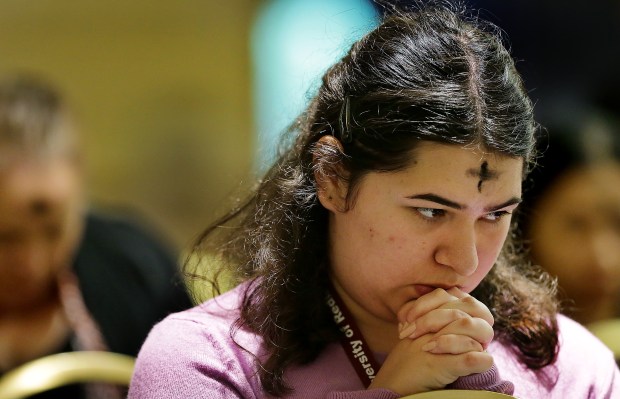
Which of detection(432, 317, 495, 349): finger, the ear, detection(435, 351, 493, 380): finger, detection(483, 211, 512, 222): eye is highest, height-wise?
the ear

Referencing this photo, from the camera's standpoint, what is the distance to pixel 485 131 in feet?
3.47

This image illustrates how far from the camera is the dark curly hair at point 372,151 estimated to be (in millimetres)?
1062

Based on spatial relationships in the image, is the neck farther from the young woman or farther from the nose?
the nose

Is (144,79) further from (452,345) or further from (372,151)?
(452,345)

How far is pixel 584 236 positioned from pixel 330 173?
4.24 feet

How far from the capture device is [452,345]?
3.38ft

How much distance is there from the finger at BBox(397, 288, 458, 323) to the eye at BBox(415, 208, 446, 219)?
8 centimetres

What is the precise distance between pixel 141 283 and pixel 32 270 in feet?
1.01

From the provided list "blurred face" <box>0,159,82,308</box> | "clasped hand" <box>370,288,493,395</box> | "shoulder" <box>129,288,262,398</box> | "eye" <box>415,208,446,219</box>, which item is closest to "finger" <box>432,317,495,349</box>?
"clasped hand" <box>370,288,493,395</box>

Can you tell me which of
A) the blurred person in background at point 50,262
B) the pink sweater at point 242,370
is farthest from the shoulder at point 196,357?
the blurred person in background at point 50,262

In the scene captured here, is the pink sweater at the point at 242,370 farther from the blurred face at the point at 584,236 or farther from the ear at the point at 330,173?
the blurred face at the point at 584,236

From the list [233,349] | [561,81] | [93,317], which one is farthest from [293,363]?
[561,81]

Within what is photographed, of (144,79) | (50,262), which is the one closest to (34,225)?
(50,262)

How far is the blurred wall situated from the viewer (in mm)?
4348
